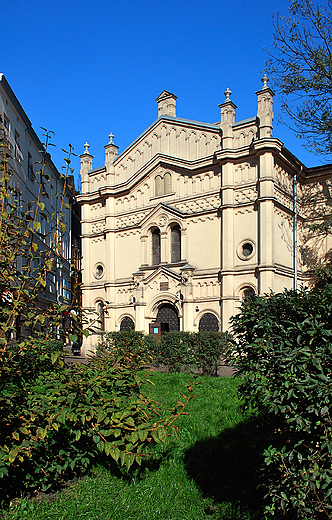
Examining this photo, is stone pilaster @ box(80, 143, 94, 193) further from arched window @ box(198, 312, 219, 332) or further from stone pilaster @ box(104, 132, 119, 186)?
arched window @ box(198, 312, 219, 332)

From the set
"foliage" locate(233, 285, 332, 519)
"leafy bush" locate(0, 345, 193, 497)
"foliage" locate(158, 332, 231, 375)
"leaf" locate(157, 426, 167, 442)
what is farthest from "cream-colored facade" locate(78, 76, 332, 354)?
"foliage" locate(233, 285, 332, 519)

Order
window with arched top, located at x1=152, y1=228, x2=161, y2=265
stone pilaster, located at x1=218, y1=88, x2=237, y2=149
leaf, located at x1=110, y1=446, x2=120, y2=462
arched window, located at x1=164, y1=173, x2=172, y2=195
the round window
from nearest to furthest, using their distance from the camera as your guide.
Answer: leaf, located at x1=110, y1=446, x2=120, y2=462 < the round window < stone pilaster, located at x1=218, y1=88, x2=237, y2=149 < arched window, located at x1=164, y1=173, x2=172, y2=195 < window with arched top, located at x1=152, y1=228, x2=161, y2=265

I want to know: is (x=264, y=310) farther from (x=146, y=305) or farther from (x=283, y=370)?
(x=146, y=305)

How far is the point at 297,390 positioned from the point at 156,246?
23.4 m

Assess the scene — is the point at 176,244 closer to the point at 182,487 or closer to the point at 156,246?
the point at 156,246

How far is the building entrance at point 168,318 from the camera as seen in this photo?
81.5 ft

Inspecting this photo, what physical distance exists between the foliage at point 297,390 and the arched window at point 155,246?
73.7 ft

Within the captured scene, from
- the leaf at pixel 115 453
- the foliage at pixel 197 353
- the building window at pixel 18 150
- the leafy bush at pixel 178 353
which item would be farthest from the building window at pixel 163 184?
the leaf at pixel 115 453

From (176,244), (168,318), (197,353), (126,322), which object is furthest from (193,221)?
(197,353)

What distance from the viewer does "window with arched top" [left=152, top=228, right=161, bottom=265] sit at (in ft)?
88.1

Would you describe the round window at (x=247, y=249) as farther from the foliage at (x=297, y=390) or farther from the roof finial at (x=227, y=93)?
the foliage at (x=297, y=390)

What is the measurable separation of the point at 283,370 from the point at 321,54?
43.6 feet

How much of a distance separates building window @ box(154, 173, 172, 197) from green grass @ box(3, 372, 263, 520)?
20498 mm

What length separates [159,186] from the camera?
1072 inches
